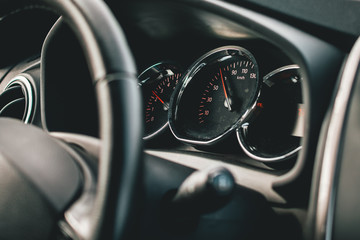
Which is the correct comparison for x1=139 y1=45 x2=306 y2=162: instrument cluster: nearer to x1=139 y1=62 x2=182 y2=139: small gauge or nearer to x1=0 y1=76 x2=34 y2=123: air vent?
x1=139 y1=62 x2=182 y2=139: small gauge

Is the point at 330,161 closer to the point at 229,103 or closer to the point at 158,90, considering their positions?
the point at 229,103

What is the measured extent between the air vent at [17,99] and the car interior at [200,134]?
149mm

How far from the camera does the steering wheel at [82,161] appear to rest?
1.68ft

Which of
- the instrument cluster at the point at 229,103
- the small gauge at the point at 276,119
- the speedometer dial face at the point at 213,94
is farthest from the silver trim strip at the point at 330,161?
the speedometer dial face at the point at 213,94

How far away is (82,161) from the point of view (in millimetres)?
766

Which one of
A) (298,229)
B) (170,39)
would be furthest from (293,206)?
(170,39)

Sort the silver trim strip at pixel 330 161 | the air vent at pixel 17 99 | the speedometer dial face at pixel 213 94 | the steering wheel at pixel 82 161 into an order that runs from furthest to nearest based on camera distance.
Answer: the air vent at pixel 17 99 < the speedometer dial face at pixel 213 94 < the silver trim strip at pixel 330 161 < the steering wheel at pixel 82 161

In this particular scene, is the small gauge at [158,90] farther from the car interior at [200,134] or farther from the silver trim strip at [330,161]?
the silver trim strip at [330,161]

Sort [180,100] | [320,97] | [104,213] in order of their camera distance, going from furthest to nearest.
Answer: [180,100], [320,97], [104,213]

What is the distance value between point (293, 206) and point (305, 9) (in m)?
0.45

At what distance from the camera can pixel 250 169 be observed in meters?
1.00

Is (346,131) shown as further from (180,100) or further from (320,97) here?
(180,100)

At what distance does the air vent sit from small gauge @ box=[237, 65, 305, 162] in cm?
85

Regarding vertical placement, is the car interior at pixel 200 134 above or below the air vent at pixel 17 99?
above
